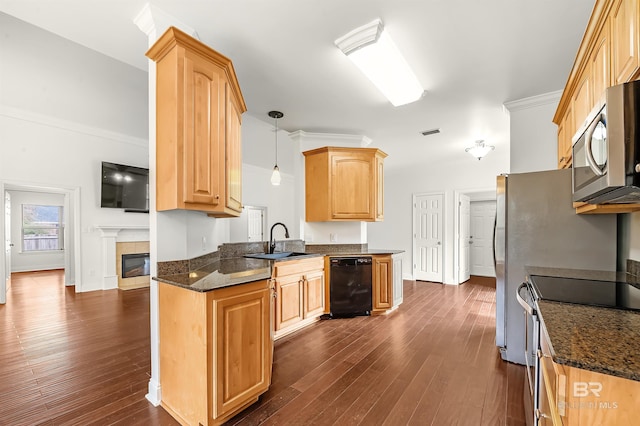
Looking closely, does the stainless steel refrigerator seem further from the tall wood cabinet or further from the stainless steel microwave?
the tall wood cabinet

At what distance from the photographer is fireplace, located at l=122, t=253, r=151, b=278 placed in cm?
554

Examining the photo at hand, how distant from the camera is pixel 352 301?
12.3ft

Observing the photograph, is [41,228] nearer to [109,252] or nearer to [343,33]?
[109,252]

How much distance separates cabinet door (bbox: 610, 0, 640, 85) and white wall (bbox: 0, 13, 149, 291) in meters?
4.28

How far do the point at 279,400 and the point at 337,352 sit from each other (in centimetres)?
88

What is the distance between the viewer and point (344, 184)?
410 centimetres

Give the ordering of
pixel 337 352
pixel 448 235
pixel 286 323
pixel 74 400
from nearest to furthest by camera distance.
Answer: pixel 74 400, pixel 337 352, pixel 286 323, pixel 448 235

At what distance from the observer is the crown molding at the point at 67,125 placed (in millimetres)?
4306

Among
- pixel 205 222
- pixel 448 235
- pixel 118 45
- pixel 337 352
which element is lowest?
pixel 337 352

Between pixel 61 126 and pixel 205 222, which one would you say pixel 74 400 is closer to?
pixel 205 222

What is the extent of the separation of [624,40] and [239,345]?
2.49m

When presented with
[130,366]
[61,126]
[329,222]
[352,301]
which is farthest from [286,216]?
[61,126]

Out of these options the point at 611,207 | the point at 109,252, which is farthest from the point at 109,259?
the point at 611,207

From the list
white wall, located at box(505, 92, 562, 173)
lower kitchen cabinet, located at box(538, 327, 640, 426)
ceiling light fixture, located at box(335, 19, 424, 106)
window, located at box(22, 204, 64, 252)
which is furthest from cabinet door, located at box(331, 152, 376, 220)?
window, located at box(22, 204, 64, 252)
